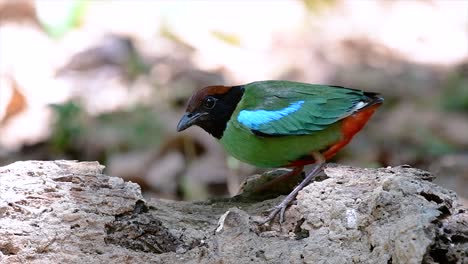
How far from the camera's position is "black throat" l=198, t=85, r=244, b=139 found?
13.2ft

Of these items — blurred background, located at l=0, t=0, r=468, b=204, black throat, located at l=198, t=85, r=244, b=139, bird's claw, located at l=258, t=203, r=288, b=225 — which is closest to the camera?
bird's claw, located at l=258, t=203, r=288, b=225

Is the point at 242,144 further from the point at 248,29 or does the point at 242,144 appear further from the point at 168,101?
the point at 248,29

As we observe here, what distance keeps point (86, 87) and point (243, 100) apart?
171 inches

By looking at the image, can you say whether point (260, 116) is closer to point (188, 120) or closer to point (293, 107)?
point (293, 107)

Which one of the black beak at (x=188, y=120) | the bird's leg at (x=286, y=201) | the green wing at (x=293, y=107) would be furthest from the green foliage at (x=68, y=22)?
the bird's leg at (x=286, y=201)

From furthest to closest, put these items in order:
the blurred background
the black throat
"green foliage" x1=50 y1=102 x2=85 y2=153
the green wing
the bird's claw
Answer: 1. "green foliage" x1=50 y1=102 x2=85 y2=153
2. the blurred background
3. the black throat
4. the green wing
5. the bird's claw

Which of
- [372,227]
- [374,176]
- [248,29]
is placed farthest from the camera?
[248,29]

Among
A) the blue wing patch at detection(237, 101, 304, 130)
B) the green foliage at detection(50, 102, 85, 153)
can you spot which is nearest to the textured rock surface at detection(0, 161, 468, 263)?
the blue wing patch at detection(237, 101, 304, 130)

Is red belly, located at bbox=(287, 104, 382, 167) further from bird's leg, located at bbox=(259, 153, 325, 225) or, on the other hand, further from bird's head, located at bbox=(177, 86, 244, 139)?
bird's head, located at bbox=(177, 86, 244, 139)

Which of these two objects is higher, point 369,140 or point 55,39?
point 55,39

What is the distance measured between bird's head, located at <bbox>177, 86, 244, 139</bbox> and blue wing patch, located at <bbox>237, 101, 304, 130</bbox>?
0.44 feet

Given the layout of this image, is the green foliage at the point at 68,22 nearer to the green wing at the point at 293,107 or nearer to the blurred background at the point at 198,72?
the blurred background at the point at 198,72

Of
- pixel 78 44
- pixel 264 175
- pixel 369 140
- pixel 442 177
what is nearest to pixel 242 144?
pixel 264 175

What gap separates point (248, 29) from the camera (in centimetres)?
923
